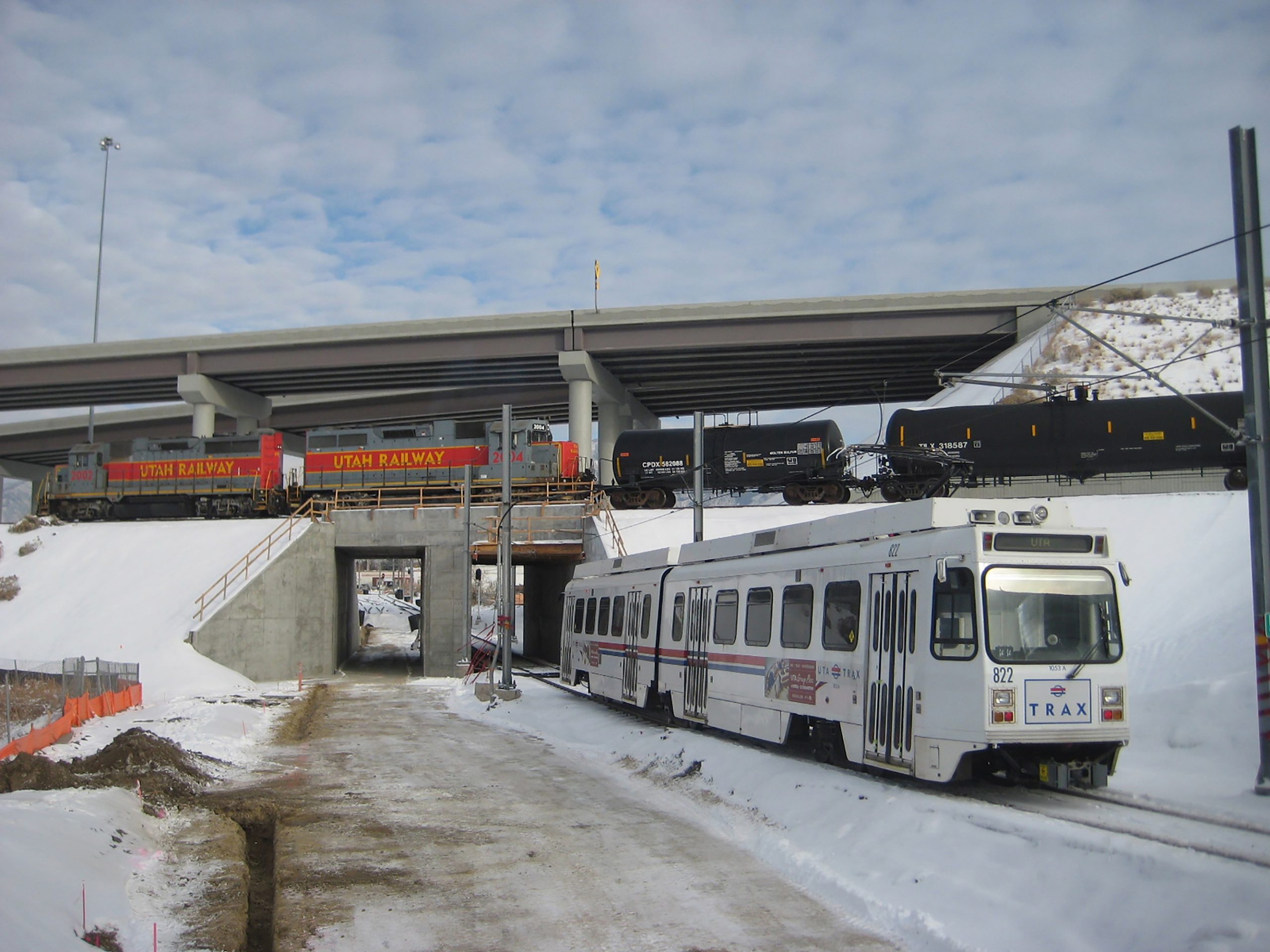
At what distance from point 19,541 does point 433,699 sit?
74.2 ft

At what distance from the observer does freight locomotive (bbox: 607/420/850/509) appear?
115ft

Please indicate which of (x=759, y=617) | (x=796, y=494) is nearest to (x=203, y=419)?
(x=796, y=494)

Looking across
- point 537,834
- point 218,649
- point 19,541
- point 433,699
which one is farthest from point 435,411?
point 537,834

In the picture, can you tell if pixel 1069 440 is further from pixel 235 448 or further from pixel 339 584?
pixel 235 448

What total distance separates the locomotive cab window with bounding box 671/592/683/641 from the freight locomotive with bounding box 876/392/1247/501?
13.7 metres

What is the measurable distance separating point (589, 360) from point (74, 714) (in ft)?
106

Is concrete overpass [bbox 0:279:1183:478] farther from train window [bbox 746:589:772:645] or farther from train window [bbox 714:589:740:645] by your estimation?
train window [bbox 746:589:772:645]

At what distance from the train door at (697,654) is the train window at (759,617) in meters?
1.48

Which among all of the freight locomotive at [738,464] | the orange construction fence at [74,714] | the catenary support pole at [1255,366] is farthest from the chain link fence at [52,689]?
the freight locomotive at [738,464]

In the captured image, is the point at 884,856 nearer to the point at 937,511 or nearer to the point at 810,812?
the point at 810,812

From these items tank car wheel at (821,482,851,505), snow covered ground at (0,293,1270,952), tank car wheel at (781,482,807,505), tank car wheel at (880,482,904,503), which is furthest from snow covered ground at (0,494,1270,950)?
tank car wheel at (781,482,807,505)

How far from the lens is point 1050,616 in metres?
10.3

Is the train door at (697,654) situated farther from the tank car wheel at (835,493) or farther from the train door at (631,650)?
the tank car wheel at (835,493)

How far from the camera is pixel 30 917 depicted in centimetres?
641
